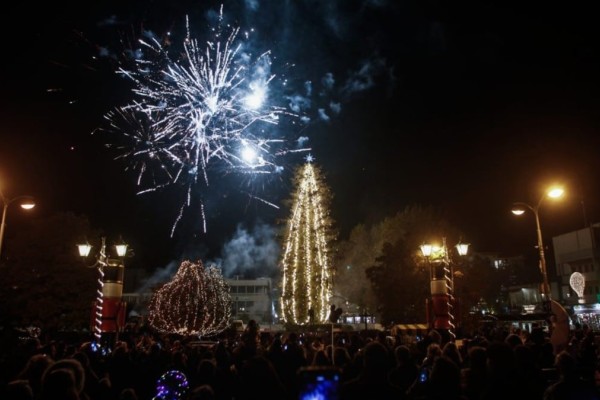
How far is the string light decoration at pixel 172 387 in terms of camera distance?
5754mm

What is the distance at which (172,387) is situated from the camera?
5828 millimetres

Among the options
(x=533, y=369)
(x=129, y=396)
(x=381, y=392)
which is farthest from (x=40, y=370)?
(x=533, y=369)

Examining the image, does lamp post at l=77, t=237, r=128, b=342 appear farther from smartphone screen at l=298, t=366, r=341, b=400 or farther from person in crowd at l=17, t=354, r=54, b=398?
smartphone screen at l=298, t=366, r=341, b=400

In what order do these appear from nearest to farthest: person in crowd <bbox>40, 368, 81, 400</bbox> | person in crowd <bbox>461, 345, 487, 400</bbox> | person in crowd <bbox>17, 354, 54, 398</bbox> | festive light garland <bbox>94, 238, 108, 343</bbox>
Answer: person in crowd <bbox>40, 368, 81, 400</bbox> → person in crowd <bbox>461, 345, 487, 400</bbox> → person in crowd <bbox>17, 354, 54, 398</bbox> → festive light garland <bbox>94, 238, 108, 343</bbox>

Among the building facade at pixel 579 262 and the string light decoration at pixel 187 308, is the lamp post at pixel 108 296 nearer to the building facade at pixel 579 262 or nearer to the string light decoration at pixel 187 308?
the string light decoration at pixel 187 308

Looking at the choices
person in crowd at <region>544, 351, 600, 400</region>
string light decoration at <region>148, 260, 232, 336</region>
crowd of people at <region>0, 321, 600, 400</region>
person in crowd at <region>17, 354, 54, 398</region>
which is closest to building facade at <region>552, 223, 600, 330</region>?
string light decoration at <region>148, 260, 232, 336</region>

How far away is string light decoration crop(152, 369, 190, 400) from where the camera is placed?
5754 millimetres

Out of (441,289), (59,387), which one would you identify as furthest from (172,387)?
(441,289)

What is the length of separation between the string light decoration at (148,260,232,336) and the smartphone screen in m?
28.3

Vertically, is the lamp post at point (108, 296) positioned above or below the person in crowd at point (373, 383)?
above

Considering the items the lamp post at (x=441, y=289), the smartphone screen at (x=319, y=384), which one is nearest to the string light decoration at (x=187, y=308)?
the lamp post at (x=441, y=289)

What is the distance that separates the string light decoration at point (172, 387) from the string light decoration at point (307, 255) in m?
35.4

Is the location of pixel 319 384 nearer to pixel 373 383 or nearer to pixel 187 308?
pixel 373 383

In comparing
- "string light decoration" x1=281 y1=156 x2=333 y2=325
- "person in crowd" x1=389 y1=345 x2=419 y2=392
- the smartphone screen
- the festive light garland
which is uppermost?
"string light decoration" x1=281 y1=156 x2=333 y2=325
